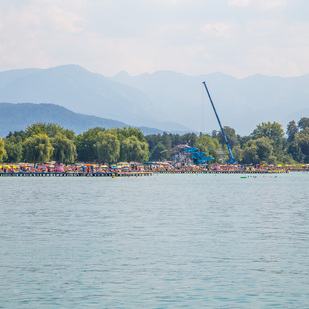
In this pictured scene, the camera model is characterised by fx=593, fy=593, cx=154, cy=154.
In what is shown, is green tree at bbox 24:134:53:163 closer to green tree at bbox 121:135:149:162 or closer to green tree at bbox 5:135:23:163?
green tree at bbox 121:135:149:162

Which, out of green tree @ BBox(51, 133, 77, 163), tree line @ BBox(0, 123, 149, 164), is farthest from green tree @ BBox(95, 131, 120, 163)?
green tree @ BBox(51, 133, 77, 163)

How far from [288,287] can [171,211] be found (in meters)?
30.8

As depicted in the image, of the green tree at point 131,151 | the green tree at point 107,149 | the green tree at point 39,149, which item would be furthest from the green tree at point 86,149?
the green tree at point 39,149

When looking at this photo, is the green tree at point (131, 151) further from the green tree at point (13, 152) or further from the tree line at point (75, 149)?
the green tree at point (13, 152)

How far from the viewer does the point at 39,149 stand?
141625 mm

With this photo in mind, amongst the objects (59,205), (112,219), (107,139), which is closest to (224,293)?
(112,219)

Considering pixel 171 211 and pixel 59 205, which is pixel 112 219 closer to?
pixel 171 211

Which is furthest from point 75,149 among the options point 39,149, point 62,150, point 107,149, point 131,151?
point 131,151

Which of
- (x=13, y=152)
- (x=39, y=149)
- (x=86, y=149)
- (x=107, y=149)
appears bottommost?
(x=13, y=152)

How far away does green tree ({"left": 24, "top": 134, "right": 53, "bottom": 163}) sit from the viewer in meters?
142

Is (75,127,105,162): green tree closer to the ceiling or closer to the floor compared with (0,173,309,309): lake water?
closer to the ceiling

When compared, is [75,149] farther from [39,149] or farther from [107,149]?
[39,149]

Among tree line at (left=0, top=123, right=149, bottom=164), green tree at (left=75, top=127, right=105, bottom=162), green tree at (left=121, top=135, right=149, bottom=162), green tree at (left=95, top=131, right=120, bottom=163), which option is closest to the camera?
tree line at (left=0, top=123, right=149, bottom=164)

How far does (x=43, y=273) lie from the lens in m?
23.8
